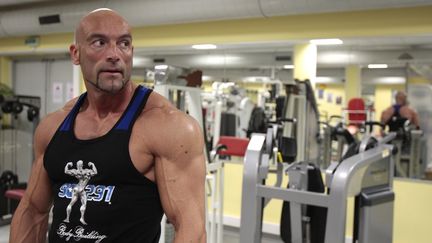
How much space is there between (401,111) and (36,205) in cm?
419

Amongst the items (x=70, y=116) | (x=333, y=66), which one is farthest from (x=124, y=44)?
(x=333, y=66)

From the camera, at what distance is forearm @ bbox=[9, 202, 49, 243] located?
1325 mm

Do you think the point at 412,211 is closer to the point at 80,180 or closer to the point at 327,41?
the point at 327,41

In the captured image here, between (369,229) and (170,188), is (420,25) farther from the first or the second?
(170,188)

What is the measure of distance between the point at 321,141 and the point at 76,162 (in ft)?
13.5

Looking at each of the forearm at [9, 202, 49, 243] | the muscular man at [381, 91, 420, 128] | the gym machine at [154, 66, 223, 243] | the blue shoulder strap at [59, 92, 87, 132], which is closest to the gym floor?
the gym machine at [154, 66, 223, 243]

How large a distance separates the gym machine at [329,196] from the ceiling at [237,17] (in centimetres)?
151

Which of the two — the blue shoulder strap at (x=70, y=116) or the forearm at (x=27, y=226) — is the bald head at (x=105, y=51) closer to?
the blue shoulder strap at (x=70, y=116)

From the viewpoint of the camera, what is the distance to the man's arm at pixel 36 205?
129 centimetres

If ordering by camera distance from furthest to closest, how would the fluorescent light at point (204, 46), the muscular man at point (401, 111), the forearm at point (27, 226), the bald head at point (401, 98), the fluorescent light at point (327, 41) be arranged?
the fluorescent light at point (204, 46), the bald head at point (401, 98), the muscular man at point (401, 111), the fluorescent light at point (327, 41), the forearm at point (27, 226)

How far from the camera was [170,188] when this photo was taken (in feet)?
3.65

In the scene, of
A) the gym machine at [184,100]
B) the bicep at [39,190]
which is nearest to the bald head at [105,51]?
the bicep at [39,190]

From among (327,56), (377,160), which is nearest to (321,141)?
(327,56)

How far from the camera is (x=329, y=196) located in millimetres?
2143
